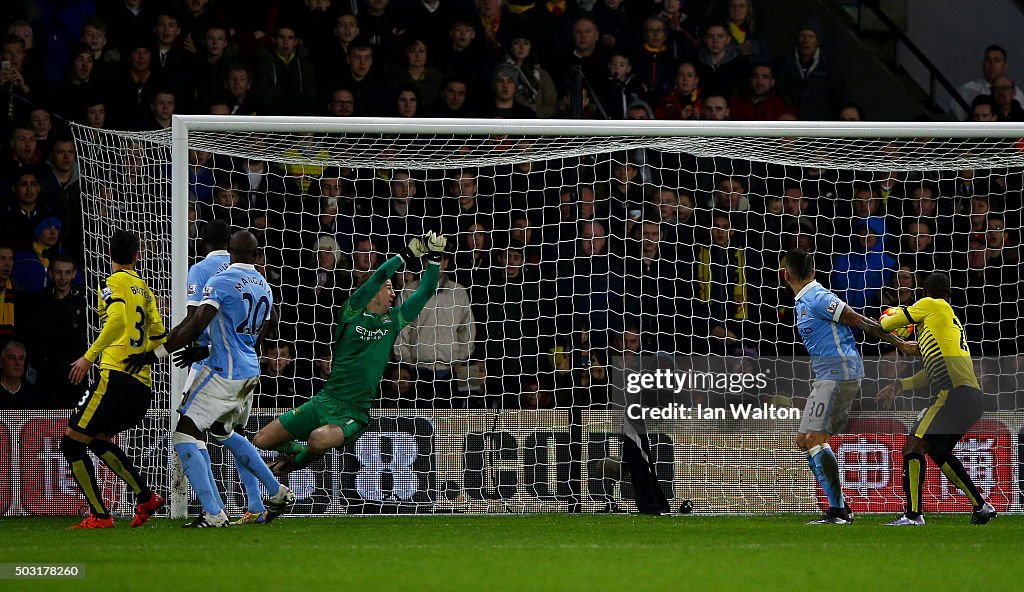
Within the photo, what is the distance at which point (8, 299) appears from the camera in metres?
11.6

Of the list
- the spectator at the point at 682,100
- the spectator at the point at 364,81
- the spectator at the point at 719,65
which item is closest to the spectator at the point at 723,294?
the spectator at the point at 682,100

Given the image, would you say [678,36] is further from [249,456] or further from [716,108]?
[249,456]


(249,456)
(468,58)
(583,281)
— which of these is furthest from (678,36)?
(249,456)

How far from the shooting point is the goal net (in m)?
10.9

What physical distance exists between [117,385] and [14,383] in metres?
2.75

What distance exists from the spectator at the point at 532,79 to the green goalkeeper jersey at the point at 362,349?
170 inches

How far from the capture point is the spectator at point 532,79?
13555 mm

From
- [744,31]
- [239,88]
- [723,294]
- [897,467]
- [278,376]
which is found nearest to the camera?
[897,467]

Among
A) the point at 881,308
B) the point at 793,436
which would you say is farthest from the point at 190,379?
the point at 881,308

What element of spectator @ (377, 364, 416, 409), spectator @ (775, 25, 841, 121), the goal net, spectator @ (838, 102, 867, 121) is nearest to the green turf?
the goal net

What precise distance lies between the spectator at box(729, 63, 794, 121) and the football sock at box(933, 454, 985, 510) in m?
5.02

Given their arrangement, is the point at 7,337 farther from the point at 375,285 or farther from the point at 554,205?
the point at 554,205

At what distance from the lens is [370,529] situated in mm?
9109

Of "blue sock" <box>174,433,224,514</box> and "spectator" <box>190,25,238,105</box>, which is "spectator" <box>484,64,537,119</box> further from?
"blue sock" <box>174,433,224,514</box>
